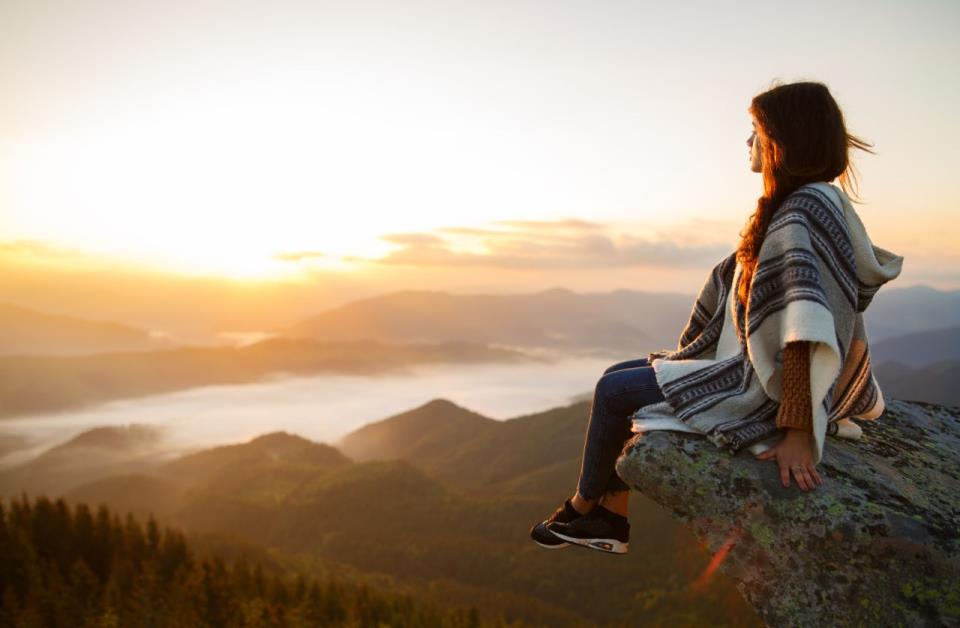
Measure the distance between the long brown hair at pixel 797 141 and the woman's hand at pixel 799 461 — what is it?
3.88ft

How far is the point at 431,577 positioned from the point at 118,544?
91916 mm

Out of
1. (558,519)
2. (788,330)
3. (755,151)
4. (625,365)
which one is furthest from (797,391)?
(558,519)

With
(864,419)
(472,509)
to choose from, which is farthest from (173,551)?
(472,509)

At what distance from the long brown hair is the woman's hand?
3.88 feet

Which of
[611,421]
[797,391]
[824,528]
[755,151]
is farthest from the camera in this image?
[611,421]

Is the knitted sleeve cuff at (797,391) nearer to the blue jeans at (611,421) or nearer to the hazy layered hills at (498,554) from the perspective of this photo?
the blue jeans at (611,421)

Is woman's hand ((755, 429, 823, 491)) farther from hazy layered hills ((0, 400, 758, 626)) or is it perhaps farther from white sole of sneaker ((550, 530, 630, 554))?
hazy layered hills ((0, 400, 758, 626))

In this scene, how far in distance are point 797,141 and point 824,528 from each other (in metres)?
2.62

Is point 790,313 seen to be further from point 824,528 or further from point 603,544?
point 603,544

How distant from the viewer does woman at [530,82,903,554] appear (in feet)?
13.8

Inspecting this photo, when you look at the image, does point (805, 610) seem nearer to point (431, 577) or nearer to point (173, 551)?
point (173, 551)

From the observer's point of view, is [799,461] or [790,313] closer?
[790,313]

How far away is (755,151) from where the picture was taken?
15.6 ft

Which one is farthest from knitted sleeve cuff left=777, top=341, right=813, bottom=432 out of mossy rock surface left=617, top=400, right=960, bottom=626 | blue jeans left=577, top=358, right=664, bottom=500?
blue jeans left=577, top=358, right=664, bottom=500
